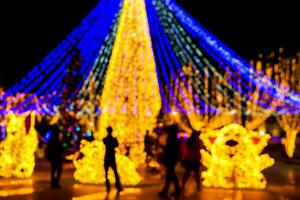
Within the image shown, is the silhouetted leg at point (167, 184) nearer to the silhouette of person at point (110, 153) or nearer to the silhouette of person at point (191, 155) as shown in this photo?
the silhouette of person at point (191, 155)

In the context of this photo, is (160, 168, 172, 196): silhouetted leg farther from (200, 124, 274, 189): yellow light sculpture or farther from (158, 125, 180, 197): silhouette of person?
(200, 124, 274, 189): yellow light sculpture

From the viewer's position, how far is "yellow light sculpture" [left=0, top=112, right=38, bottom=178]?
18.1m

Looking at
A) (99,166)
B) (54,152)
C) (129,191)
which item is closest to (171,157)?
(129,191)

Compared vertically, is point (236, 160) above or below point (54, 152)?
below

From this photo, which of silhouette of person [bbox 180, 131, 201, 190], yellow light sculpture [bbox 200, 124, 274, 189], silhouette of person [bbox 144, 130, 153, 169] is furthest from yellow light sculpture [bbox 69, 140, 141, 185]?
silhouette of person [bbox 144, 130, 153, 169]

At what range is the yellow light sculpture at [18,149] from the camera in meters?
18.1

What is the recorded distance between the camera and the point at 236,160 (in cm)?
1617

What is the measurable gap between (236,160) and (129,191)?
3091mm

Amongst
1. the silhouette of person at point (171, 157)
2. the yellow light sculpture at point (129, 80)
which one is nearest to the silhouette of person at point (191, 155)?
the silhouette of person at point (171, 157)

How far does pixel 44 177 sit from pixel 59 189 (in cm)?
311

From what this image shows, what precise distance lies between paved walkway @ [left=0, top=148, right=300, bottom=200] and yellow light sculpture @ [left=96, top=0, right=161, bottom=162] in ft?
5.64

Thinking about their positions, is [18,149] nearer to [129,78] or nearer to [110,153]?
[129,78]

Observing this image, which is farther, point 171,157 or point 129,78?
point 129,78

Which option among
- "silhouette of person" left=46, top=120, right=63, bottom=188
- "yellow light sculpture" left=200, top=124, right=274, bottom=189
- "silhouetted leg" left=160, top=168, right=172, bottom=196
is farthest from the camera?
"yellow light sculpture" left=200, top=124, right=274, bottom=189
